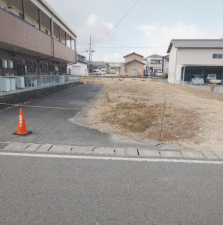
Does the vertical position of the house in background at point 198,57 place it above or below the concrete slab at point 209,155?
above

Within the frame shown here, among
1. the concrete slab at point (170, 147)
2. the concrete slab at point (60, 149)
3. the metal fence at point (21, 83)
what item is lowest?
the concrete slab at point (60, 149)

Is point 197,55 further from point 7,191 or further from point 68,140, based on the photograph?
point 7,191

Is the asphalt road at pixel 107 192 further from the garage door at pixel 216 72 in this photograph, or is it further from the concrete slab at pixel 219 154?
the garage door at pixel 216 72

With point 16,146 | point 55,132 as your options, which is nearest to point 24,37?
point 55,132

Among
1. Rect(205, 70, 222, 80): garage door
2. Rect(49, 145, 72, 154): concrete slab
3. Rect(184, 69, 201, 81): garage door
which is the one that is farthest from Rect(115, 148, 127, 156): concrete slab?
Rect(205, 70, 222, 80): garage door

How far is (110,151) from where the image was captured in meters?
4.44

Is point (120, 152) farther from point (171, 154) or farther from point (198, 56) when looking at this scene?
point (198, 56)

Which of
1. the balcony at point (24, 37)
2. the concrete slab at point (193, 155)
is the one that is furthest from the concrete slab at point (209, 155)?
the balcony at point (24, 37)

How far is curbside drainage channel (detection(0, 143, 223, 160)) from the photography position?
→ 4.24 meters

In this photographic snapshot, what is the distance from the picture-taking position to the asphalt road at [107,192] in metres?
2.39

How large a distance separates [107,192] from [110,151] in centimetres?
158

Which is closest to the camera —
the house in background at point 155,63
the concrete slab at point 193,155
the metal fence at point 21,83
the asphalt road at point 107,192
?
the asphalt road at point 107,192

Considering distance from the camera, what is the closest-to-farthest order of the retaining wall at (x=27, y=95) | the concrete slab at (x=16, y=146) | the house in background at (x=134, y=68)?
1. the concrete slab at (x=16, y=146)
2. the retaining wall at (x=27, y=95)
3. the house in background at (x=134, y=68)

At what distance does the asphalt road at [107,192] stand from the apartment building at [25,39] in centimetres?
808
